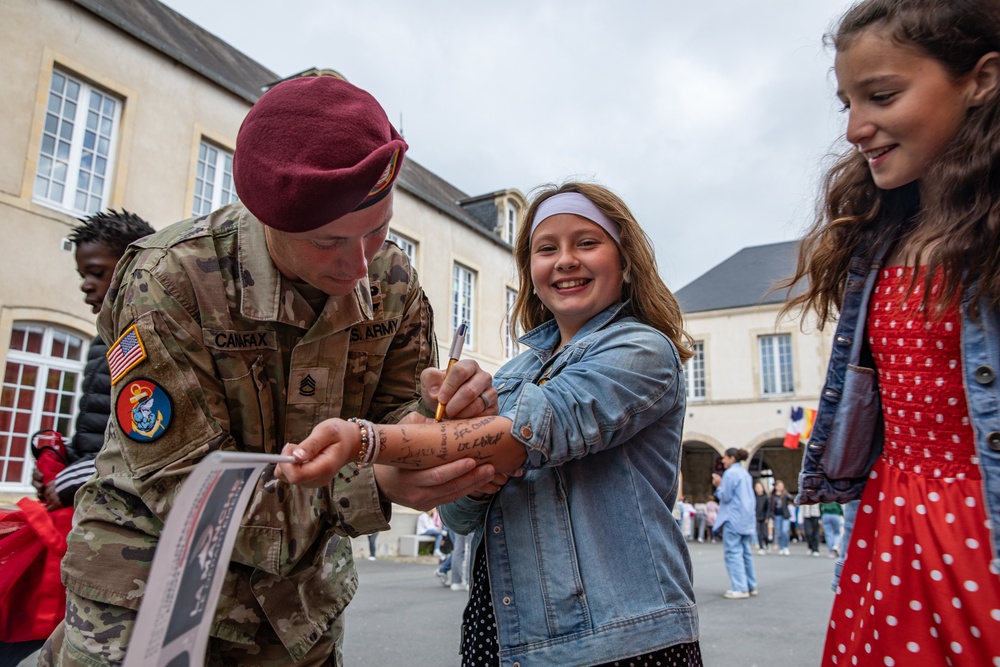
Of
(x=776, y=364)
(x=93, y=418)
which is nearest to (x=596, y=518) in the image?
(x=93, y=418)

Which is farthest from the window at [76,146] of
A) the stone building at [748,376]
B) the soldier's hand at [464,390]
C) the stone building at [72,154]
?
the stone building at [748,376]

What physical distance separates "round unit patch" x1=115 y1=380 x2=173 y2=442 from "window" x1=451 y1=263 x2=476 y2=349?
1780 cm

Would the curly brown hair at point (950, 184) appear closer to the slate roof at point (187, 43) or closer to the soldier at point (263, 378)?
the soldier at point (263, 378)

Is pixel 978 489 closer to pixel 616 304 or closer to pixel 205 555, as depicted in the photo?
pixel 616 304

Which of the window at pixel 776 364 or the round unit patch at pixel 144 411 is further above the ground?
the window at pixel 776 364

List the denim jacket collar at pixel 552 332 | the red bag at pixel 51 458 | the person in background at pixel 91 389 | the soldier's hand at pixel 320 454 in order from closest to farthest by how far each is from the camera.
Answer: the soldier's hand at pixel 320 454
the denim jacket collar at pixel 552 332
the person in background at pixel 91 389
the red bag at pixel 51 458

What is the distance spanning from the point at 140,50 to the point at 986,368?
1360cm

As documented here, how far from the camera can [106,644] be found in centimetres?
157

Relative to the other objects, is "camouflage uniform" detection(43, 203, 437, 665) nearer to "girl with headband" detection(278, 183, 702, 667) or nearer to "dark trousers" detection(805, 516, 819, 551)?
"girl with headband" detection(278, 183, 702, 667)

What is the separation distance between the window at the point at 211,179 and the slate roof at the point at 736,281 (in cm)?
2032

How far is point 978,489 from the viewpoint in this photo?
1339 millimetres

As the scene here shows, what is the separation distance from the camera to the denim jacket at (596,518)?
1.49m

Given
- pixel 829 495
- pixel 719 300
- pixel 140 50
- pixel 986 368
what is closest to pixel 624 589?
pixel 829 495

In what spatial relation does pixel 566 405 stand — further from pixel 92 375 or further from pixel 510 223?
pixel 510 223
